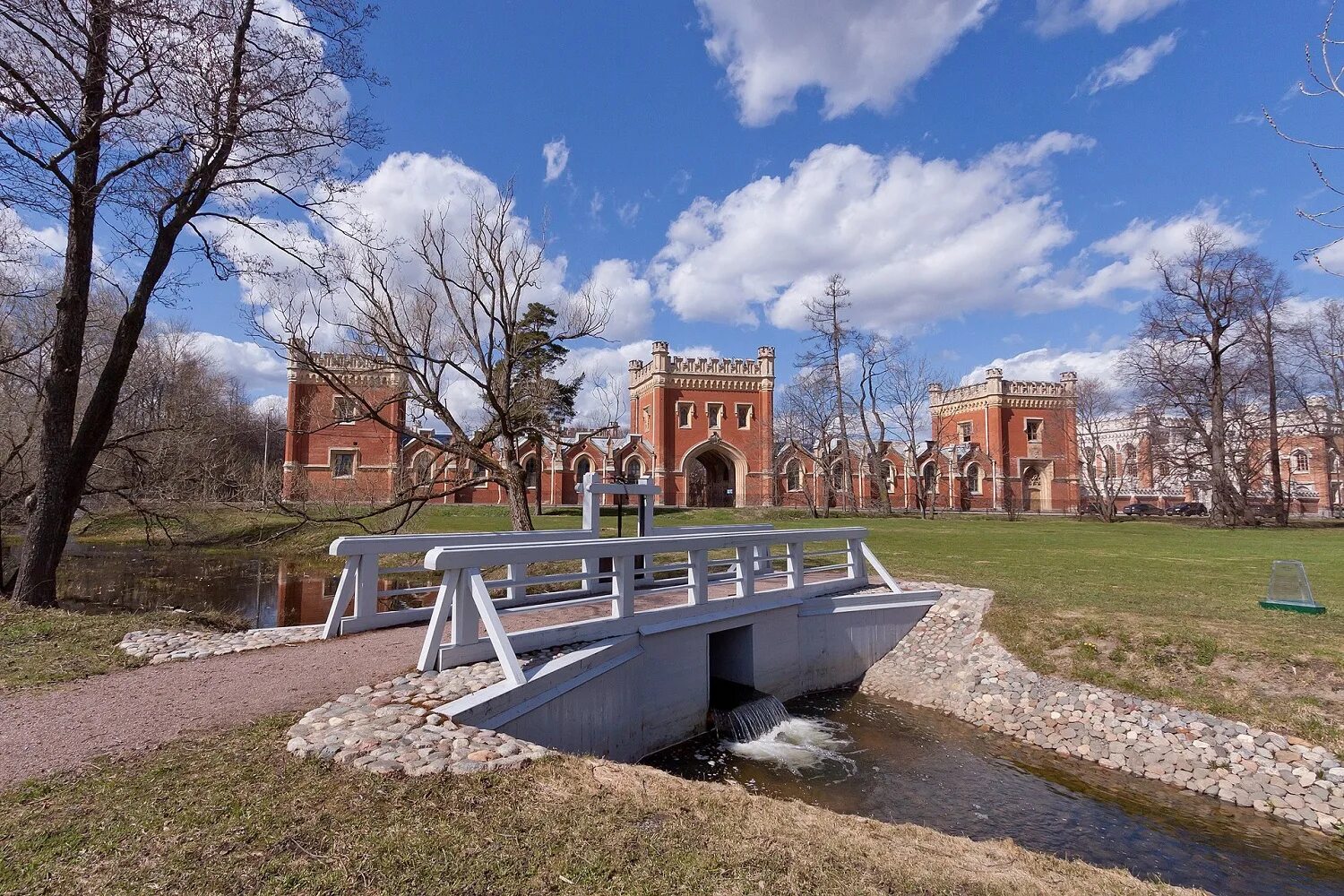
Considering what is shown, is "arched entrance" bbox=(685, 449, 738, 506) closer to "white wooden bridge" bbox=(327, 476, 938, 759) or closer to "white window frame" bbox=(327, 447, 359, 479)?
"white window frame" bbox=(327, 447, 359, 479)

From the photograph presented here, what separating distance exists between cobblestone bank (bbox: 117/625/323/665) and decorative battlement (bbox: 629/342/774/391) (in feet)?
119

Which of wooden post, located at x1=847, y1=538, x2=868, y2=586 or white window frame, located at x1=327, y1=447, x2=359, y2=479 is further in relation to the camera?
white window frame, located at x1=327, y1=447, x2=359, y2=479

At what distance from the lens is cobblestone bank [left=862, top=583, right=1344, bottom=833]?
675cm

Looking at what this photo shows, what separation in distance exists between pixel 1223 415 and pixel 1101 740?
111ft

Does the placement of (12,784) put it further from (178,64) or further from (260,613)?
(260,613)

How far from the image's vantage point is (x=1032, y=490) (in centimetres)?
5184

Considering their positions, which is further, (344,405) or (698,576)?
(344,405)

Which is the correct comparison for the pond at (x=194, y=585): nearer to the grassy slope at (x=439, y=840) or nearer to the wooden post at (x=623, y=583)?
the wooden post at (x=623, y=583)

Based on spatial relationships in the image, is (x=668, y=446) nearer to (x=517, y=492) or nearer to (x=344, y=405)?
(x=517, y=492)

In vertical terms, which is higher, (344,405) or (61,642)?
(344,405)

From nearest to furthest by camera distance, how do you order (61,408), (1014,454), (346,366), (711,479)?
(61,408)
(346,366)
(711,479)
(1014,454)

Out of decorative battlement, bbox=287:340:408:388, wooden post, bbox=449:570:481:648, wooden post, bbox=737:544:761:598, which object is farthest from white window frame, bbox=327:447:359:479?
wooden post, bbox=449:570:481:648

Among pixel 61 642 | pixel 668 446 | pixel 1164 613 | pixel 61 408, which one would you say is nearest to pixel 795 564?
pixel 1164 613

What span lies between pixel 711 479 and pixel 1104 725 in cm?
3936
